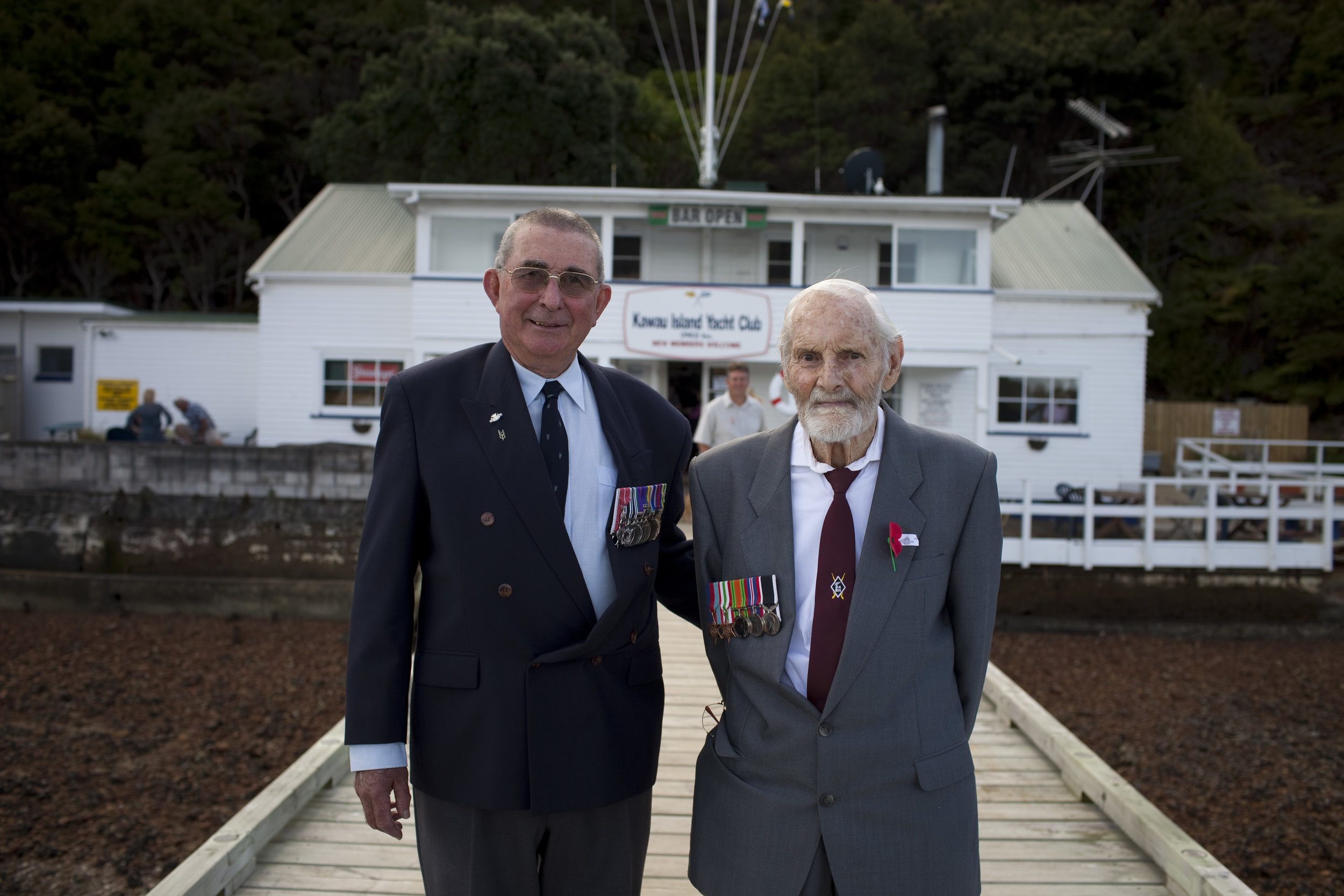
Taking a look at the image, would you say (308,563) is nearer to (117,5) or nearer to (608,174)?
(608,174)

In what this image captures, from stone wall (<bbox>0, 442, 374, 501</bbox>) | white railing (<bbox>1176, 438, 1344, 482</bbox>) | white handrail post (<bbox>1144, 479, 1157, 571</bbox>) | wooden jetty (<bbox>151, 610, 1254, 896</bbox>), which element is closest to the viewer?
wooden jetty (<bbox>151, 610, 1254, 896</bbox>)

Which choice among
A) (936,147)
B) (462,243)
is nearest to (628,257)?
(462,243)

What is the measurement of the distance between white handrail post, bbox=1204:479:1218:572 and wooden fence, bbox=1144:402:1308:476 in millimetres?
10671

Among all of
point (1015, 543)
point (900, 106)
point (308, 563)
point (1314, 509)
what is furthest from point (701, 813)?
point (900, 106)

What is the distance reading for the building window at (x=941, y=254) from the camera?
1664 cm

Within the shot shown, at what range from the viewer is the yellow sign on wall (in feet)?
60.8

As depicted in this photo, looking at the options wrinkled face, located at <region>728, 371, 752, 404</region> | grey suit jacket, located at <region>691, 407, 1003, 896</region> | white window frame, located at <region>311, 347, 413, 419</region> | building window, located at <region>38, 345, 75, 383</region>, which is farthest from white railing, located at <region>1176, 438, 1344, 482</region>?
building window, located at <region>38, 345, 75, 383</region>

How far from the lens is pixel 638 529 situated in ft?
7.23

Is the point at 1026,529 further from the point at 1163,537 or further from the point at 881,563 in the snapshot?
the point at 881,563

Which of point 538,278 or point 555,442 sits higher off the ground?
point 538,278

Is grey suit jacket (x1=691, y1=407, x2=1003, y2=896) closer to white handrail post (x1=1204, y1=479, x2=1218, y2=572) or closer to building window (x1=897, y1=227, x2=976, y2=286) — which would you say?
white handrail post (x1=1204, y1=479, x2=1218, y2=572)

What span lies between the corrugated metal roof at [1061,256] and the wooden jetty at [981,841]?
15264mm

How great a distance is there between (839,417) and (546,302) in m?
0.73

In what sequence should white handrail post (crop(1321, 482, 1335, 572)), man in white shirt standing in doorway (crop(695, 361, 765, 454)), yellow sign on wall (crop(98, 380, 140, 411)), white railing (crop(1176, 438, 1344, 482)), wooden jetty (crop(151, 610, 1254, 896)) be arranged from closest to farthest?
1. wooden jetty (crop(151, 610, 1254, 896))
2. man in white shirt standing in doorway (crop(695, 361, 765, 454))
3. white handrail post (crop(1321, 482, 1335, 572))
4. white railing (crop(1176, 438, 1344, 482))
5. yellow sign on wall (crop(98, 380, 140, 411))
